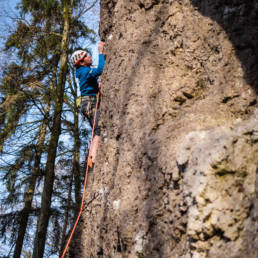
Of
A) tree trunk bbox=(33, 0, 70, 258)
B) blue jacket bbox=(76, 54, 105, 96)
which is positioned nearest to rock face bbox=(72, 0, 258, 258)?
blue jacket bbox=(76, 54, 105, 96)

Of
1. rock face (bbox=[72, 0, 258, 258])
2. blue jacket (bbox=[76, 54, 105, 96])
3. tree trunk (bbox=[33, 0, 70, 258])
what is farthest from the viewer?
tree trunk (bbox=[33, 0, 70, 258])

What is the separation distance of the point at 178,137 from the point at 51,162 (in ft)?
16.2

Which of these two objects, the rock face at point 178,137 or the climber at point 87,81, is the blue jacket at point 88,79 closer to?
the climber at point 87,81

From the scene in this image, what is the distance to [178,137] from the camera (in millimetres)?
2615

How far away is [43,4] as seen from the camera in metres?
9.59

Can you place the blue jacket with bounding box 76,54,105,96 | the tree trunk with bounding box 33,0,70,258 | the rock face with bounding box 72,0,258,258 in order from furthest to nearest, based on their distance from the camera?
the tree trunk with bounding box 33,0,70,258, the blue jacket with bounding box 76,54,105,96, the rock face with bounding box 72,0,258,258

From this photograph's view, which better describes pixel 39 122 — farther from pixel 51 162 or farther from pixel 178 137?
pixel 178 137

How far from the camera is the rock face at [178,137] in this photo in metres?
1.98

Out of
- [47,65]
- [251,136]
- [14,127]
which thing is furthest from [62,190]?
[251,136]

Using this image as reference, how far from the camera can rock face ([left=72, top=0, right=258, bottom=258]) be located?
1.98 meters

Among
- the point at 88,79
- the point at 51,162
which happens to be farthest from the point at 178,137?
the point at 51,162

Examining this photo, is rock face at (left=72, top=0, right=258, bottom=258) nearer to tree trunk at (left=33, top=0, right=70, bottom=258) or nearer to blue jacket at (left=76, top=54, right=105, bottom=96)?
blue jacket at (left=76, top=54, right=105, bottom=96)

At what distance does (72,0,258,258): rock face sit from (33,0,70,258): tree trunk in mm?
3183

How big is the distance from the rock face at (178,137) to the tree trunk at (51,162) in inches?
125
